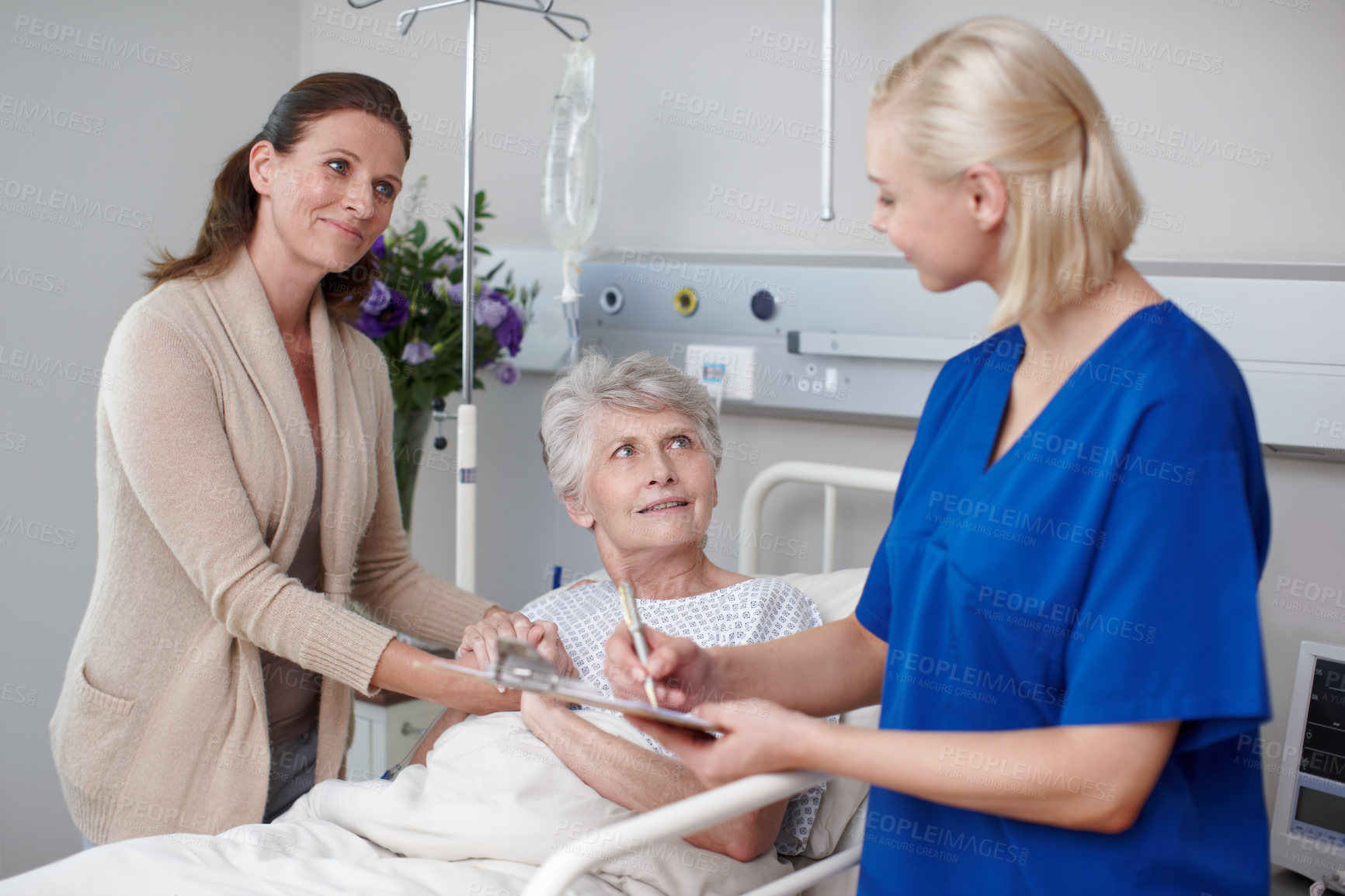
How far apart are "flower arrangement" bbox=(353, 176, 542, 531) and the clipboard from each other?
1.36 metres

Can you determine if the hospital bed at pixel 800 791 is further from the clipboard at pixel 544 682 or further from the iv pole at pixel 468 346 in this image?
the iv pole at pixel 468 346

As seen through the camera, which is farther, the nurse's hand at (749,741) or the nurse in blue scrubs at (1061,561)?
the nurse's hand at (749,741)

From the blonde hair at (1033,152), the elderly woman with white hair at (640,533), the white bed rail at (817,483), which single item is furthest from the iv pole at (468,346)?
the blonde hair at (1033,152)

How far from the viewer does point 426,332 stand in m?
2.34

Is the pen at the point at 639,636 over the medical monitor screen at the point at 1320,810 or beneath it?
over

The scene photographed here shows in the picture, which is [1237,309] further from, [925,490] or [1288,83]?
[925,490]

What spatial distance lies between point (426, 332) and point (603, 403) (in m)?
0.79

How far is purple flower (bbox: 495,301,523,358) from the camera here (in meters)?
2.31

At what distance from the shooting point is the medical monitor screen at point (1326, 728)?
1.48 metres

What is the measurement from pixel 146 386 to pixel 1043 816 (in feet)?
3.90

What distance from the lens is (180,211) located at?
270cm

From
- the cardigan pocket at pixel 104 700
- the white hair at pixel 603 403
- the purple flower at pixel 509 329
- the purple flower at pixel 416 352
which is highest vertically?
the purple flower at pixel 509 329

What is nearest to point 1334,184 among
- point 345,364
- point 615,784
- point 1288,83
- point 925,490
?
point 1288,83

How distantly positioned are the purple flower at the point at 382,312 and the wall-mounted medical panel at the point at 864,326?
45 centimetres
